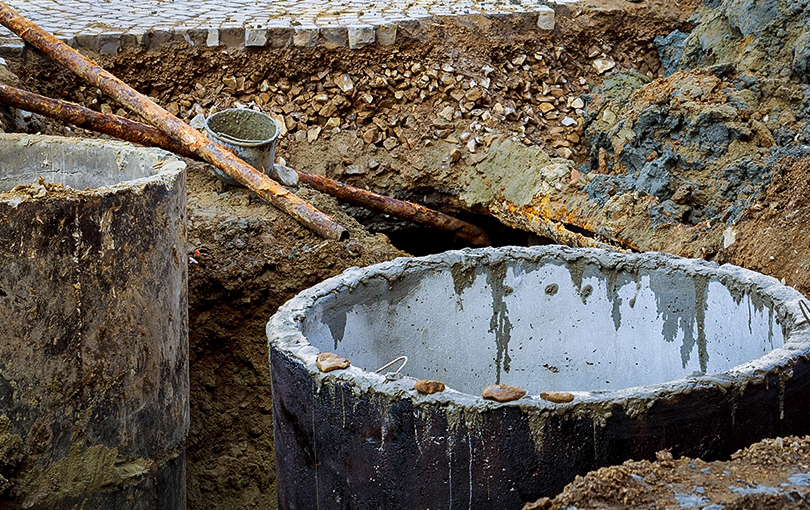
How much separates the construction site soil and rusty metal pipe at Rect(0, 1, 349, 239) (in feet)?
0.34

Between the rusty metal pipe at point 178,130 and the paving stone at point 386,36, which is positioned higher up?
the paving stone at point 386,36

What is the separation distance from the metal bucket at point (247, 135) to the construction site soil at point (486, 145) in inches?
6.3

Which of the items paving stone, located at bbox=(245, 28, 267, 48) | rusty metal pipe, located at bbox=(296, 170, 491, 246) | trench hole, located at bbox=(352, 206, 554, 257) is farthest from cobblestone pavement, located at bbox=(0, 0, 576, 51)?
trench hole, located at bbox=(352, 206, 554, 257)

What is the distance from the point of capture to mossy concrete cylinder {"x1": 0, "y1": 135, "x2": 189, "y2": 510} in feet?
10.7

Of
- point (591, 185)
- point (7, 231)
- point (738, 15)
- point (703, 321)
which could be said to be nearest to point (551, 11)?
point (738, 15)

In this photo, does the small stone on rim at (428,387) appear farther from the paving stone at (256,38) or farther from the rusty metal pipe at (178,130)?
the paving stone at (256,38)

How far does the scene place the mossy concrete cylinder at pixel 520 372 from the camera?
237cm

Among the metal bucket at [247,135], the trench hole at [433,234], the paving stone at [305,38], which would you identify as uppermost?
the paving stone at [305,38]

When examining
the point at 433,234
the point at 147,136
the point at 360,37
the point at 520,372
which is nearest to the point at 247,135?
the point at 147,136

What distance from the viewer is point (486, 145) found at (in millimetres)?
6711

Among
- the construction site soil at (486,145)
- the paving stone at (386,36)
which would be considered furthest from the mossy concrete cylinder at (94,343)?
the paving stone at (386,36)

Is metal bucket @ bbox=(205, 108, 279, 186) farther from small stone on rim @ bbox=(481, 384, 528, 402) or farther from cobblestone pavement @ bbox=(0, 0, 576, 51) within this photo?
small stone on rim @ bbox=(481, 384, 528, 402)

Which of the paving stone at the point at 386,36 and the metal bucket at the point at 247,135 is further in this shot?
the paving stone at the point at 386,36

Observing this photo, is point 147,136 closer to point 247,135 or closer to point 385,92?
point 247,135
